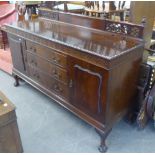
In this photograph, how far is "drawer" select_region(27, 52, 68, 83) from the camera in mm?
1695

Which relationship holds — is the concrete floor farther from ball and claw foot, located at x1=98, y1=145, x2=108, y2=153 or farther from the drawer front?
the drawer front

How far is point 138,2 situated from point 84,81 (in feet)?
2.49

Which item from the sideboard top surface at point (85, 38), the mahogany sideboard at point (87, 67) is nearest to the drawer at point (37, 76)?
the mahogany sideboard at point (87, 67)

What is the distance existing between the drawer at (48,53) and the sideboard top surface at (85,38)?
11cm

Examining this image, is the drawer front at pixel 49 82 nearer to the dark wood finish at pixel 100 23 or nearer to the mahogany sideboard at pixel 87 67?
the mahogany sideboard at pixel 87 67

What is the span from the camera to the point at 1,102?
4.07 ft

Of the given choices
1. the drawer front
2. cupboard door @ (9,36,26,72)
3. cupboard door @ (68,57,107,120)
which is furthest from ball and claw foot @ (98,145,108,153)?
cupboard door @ (9,36,26,72)

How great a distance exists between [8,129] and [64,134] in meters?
0.66

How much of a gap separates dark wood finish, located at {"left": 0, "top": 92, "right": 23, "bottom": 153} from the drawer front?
0.59 m

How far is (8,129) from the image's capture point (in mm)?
1201

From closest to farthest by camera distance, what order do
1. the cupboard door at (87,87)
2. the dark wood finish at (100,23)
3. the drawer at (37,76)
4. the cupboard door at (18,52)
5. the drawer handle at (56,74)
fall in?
the cupboard door at (87,87)
the dark wood finish at (100,23)
the drawer handle at (56,74)
the drawer at (37,76)
the cupboard door at (18,52)

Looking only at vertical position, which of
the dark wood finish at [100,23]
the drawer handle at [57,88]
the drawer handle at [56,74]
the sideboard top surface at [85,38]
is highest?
the dark wood finish at [100,23]

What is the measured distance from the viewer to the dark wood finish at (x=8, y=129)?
3.78 feet

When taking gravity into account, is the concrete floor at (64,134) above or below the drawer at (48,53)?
below
